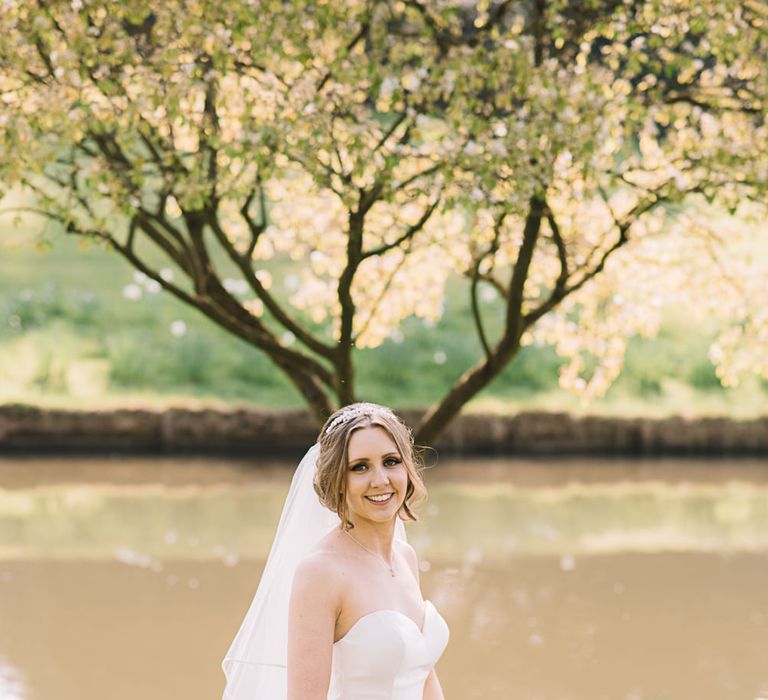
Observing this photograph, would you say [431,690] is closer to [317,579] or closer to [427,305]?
[317,579]

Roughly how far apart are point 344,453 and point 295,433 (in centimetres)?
1133

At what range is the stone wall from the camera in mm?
14320

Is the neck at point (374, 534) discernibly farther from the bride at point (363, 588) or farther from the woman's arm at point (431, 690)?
the woman's arm at point (431, 690)

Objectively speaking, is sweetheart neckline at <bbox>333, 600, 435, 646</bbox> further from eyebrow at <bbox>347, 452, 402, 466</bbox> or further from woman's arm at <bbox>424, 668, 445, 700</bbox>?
eyebrow at <bbox>347, 452, 402, 466</bbox>

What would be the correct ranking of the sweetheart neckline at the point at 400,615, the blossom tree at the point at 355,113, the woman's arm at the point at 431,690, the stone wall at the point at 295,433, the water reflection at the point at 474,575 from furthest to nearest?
the stone wall at the point at 295,433 < the water reflection at the point at 474,575 < the blossom tree at the point at 355,113 < the woman's arm at the point at 431,690 < the sweetheart neckline at the point at 400,615

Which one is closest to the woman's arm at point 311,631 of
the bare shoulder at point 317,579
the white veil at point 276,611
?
the bare shoulder at point 317,579

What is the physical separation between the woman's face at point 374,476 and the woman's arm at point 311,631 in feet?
0.69

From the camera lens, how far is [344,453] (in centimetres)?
317

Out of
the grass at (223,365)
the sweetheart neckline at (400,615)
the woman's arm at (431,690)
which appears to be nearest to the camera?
the sweetheart neckline at (400,615)

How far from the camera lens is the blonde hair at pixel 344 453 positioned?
316cm

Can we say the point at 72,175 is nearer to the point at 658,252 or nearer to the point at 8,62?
the point at 8,62

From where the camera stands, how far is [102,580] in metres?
9.87

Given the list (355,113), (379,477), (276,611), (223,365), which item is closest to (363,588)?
(379,477)

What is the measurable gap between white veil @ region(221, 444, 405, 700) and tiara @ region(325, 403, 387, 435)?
47cm
